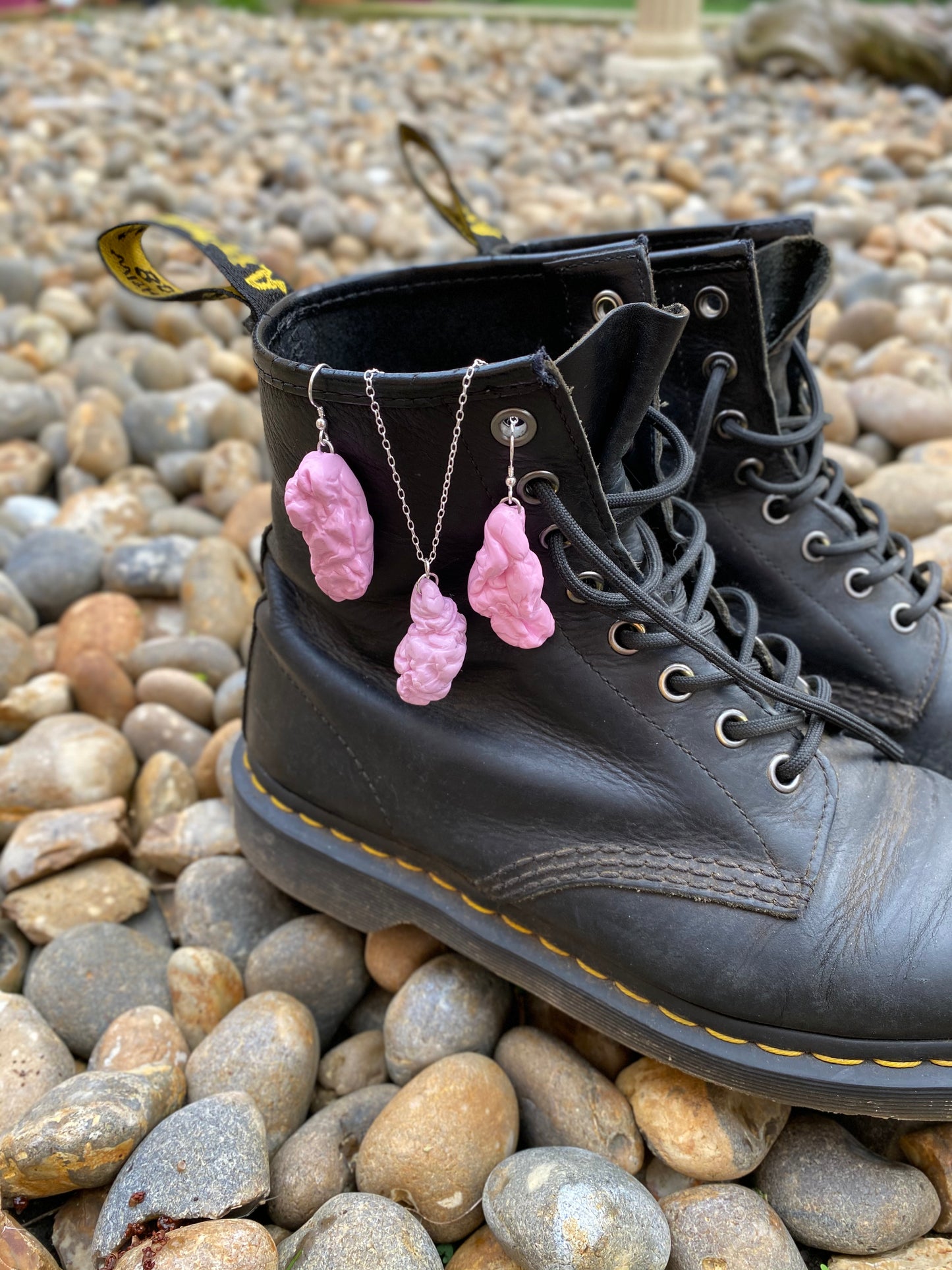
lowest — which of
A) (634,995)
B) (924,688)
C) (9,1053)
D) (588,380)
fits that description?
(9,1053)

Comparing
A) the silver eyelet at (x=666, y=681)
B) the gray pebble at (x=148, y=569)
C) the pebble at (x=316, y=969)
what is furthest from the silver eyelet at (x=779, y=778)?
the gray pebble at (x=148, y=569)

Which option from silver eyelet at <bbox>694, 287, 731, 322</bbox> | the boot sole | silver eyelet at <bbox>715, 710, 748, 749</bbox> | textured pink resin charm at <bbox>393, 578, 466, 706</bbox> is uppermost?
silver eyelet at <bbox>694, 287, 731, 322</bbox>

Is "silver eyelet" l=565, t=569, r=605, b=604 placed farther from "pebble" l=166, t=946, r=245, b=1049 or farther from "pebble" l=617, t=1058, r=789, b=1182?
"pebble" l=166, t=946, r=245, b=1049

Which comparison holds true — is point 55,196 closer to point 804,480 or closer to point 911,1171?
point 804,480

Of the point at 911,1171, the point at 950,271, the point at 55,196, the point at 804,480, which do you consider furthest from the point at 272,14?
the point at 911,1171

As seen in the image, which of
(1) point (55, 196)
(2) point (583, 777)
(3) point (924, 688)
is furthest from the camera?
(1) point (55, 196)

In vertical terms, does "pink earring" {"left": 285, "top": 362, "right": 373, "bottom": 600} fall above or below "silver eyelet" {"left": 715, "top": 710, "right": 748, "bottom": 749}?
above

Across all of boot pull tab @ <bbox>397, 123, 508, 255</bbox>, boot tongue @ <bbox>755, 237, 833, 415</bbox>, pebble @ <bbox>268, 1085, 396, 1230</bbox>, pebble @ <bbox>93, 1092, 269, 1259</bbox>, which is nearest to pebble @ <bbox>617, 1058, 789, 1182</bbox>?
pebble @ <bbox>268, 1085, 396, 1230</bbox>

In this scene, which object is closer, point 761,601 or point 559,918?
point 559,918
